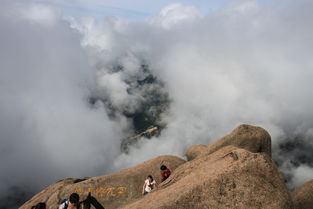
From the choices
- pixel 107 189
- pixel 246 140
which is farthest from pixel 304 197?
pixel 107 189

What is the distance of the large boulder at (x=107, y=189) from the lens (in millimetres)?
22766

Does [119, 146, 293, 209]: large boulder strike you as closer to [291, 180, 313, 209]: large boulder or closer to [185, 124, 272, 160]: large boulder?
[291, 180, 313, 209]: large boulder

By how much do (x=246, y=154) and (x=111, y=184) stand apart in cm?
1622

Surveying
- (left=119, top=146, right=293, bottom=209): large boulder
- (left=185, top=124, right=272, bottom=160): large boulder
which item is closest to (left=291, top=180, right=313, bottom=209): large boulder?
(left=185, top=124, right=272, bottom=160): large boulder

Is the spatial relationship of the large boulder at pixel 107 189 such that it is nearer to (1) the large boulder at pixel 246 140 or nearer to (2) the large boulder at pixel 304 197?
(1) the large boulder at pixel 246 140

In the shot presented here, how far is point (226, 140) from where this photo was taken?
24.9 metres

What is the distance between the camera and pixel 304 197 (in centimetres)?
1844

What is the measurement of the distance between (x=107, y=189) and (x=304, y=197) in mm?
14769

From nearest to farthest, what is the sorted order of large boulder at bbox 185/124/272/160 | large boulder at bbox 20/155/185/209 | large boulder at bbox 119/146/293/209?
1. large boulder at bbox 119/146/293/209
2. large boulder at bbox 20/155/185/209
3. large boulder at bbox 185/124/272/160

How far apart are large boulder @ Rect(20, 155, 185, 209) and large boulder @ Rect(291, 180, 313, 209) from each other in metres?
10.9

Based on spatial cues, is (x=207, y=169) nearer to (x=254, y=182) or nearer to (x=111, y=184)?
(x=254, y=182)

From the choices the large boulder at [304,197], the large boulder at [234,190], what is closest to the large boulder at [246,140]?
the large boulder at [304,197]

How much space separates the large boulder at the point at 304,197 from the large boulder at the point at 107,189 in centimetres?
1089

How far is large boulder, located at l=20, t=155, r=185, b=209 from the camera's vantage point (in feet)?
74.7
